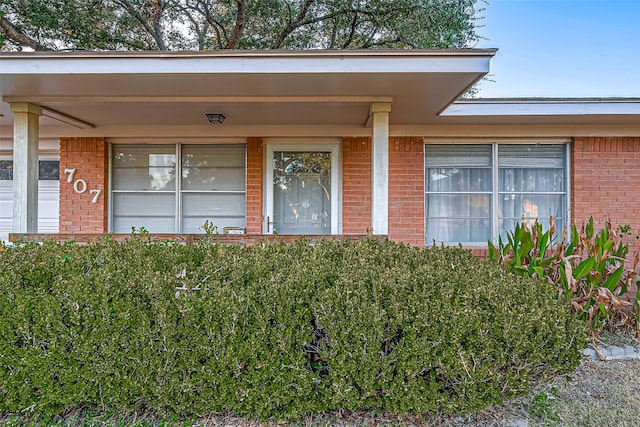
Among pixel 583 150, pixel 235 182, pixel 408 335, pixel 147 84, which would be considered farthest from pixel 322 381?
pixel 583 150

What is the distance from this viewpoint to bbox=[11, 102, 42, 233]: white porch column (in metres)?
4.95

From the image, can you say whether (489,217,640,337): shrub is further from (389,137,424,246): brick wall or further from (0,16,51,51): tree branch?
(0,16,51,51): tree branch

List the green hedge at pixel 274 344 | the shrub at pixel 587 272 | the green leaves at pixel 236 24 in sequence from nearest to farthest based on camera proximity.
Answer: the green hedge at pixel 274 344
the shrub at pixel 587 272
the green leaves at pixel 236 24

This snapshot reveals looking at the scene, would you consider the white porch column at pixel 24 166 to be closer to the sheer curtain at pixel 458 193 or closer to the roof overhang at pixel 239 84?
the roof overhang at pixel 239 84

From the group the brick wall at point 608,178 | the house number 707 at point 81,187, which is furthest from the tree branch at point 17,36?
the brick wall at point 608,178

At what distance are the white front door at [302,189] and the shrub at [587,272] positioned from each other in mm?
2847

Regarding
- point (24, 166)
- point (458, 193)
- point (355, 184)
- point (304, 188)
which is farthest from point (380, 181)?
point (24, 166)

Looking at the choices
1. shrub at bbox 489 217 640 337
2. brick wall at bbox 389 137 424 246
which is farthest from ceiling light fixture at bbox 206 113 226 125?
shrub at bbox 489 217 640 337

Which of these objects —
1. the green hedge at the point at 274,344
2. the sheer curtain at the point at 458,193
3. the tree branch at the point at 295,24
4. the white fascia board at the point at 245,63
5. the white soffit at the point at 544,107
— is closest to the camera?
the green hedge at the point at 274,344

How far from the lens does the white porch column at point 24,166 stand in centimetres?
495

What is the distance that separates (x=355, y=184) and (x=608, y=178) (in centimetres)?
384

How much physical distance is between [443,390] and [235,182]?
5.07m

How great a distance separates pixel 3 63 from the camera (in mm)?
4109

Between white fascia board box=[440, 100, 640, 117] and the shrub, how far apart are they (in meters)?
1.75
